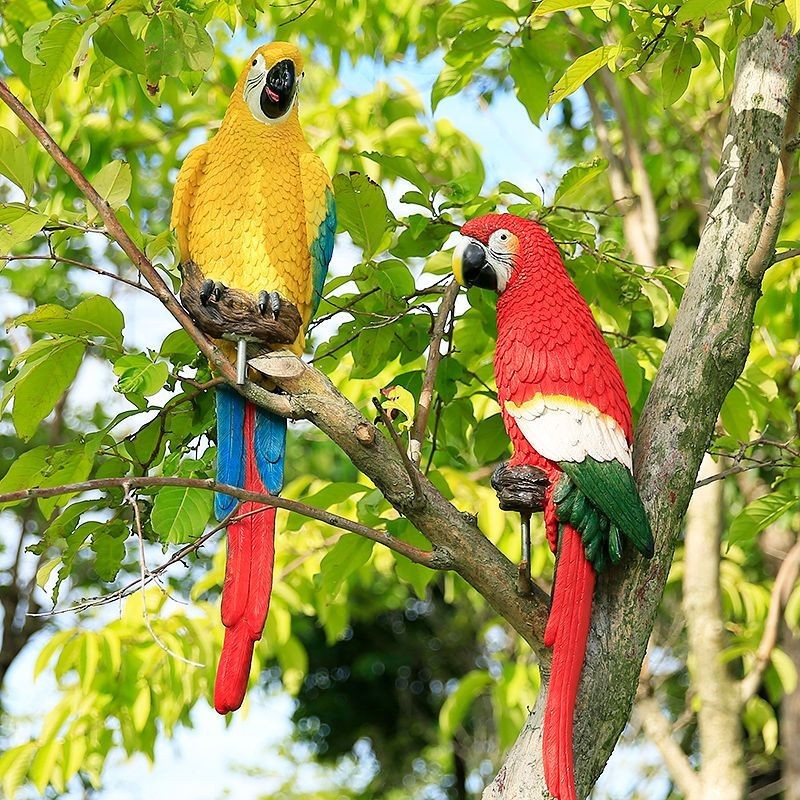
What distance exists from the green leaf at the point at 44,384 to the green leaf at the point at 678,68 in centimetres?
92

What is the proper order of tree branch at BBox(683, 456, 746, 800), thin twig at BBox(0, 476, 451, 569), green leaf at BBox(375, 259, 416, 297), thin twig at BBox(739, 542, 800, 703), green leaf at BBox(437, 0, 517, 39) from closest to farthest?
thin twig at BBox(0, 476, 451, 569)
green leaf at BBox(375, 259, 416, 297)
green leaf at BBox(437, 0, 517, 39)
tree branch at BBox(683, 456, 746, 800)
thin twig at BBox(739, 542, 800, 703)

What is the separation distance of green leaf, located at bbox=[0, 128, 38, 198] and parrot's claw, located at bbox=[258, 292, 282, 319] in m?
0.36

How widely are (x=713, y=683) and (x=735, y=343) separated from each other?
1.65m

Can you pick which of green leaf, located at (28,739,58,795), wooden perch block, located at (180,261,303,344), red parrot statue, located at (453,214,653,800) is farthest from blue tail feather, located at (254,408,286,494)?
green leaf, located at (28,739,58,795)

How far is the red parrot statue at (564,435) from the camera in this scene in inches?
52.1

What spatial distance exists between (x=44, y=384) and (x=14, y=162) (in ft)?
1.03

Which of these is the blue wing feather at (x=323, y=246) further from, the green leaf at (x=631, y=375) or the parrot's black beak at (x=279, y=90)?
the green leaf at (x=631, y=375)

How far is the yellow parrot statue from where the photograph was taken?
138cm

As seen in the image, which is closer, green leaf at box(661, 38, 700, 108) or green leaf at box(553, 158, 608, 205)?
green leaf at box(661, 38, 700, 108)

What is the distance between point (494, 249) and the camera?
1501mm

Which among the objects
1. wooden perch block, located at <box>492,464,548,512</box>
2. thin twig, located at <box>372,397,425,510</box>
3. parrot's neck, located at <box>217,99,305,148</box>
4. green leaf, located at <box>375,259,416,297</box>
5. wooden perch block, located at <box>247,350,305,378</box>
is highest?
parrot's neck, located at <box>217,99,305,148</box>

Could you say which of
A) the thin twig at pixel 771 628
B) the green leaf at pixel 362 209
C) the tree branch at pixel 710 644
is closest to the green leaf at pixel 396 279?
the green leaf at pixel 362 209

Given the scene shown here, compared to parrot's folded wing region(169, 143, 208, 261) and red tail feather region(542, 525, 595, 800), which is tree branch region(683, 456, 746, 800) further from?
parrot's folded wing region(169, 143, 208, 261)

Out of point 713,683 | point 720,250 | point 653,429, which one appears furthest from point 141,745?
point 720,250
